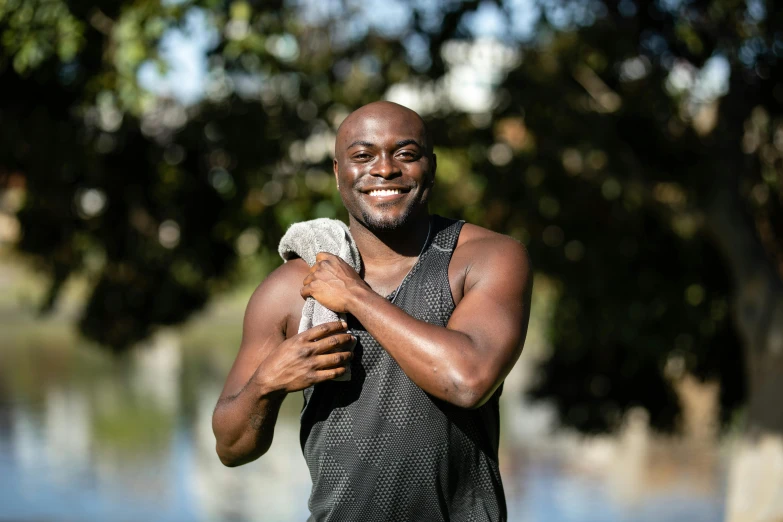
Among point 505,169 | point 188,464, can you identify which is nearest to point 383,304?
point 505,169

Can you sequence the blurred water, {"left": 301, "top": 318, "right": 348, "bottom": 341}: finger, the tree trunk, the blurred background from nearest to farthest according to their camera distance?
1. {"left": 301, "top": 318, "right": 348, "bottom": 341}: finger
2. the blurred background
3. the tree trunk
4. the blurred water

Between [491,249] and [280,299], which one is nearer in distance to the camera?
[491,249]

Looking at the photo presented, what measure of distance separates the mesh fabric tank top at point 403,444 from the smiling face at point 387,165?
16cm

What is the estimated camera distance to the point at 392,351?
226 cm

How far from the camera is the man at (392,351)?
229cm

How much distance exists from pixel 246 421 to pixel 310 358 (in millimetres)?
274

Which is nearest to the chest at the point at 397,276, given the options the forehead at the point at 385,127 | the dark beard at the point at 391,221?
the dark beard at the point at 391,221

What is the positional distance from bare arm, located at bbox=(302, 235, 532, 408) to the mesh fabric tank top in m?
0.11

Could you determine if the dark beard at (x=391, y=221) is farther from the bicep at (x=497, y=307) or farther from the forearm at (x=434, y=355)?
the forearm at (x=434, y=355)

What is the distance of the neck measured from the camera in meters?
2.59

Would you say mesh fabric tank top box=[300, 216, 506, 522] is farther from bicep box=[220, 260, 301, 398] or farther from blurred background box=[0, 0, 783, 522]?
blurred background box=[0, 0, 783, 522]

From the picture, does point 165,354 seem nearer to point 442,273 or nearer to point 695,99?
point 695,99

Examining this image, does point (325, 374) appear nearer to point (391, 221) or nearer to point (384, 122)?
point (391, 221)

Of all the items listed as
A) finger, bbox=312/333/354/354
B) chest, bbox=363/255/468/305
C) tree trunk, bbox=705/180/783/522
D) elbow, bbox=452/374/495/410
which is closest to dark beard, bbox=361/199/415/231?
chest, bbox=363/255/468/305
